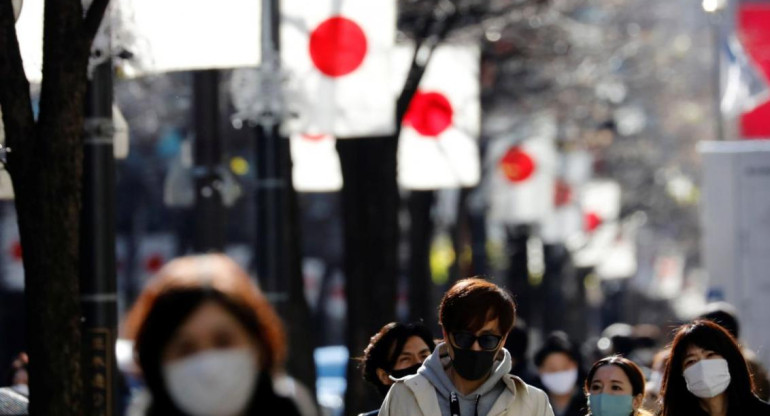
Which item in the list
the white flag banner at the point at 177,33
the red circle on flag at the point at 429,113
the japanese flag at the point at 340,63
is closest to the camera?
the white flag banner at the point at 177,33

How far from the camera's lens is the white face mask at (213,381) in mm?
3424

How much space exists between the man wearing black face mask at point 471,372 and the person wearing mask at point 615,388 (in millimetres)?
1264

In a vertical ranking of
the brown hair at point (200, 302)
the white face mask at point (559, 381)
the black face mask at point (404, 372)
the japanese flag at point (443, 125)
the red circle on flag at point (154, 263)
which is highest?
the japanese flag at point (443, 125)

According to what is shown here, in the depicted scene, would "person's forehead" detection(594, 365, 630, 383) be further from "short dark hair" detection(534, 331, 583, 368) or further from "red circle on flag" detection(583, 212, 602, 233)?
"red circle on flag" detection(583, 212, 602, 233)

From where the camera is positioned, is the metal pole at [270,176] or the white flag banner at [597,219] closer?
the metal pole at [270,176]

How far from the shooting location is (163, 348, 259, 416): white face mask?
3.42 metres

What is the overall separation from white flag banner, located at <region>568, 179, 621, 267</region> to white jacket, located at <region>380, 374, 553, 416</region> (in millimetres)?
28055

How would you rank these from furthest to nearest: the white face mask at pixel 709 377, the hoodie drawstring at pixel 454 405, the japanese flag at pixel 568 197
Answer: the japanese flag at pixel 568 197
the white face mask at pixel 709 377
the hoodie drawstring at pixel 454 405

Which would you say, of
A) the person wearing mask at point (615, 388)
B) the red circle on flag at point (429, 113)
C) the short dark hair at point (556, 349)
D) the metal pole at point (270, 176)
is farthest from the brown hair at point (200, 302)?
the red circle on flag at point (429, 113)

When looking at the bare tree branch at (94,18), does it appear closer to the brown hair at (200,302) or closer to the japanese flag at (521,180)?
the brown hair at (200,302)

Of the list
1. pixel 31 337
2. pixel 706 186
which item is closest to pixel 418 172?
pixel 706 186

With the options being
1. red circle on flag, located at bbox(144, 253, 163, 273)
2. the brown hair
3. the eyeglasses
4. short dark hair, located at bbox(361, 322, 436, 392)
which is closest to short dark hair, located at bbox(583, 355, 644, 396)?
short dark hair, located at bbox(361, 322, 436, 392)

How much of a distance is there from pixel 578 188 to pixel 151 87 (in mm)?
9562

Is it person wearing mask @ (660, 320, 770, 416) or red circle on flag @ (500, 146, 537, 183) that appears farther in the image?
red circle on flag @ (500, 146, 537, 183)
